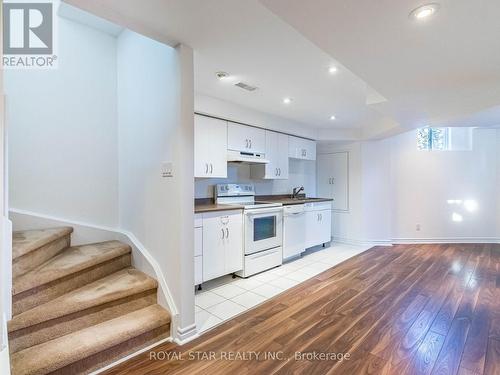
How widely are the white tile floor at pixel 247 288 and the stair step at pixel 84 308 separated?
562 millimetres

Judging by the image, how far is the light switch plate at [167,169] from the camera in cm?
207

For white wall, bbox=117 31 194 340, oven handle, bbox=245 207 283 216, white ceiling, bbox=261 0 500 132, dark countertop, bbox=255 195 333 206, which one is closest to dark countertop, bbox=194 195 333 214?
dark countertop, bbox=255 195 333 206

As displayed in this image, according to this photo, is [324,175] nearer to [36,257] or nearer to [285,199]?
[285,199]

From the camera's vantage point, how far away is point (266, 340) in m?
2.04

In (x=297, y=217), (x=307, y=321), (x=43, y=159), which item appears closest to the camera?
(x=307, y=321)

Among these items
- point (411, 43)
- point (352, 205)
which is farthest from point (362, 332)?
point (352, 205)

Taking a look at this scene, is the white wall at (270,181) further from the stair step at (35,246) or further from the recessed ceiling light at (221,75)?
the stair step at (35,246)

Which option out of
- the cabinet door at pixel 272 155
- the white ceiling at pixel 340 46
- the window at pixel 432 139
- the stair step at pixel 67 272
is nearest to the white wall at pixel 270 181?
the cabinet door at pixel 272 155

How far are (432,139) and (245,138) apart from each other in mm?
4199

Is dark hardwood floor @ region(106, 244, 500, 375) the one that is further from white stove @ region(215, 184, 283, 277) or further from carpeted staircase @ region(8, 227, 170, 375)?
white stove @ region(215, 184, 283, 277)

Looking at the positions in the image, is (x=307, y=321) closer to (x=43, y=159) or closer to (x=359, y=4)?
(x=359, y=4)

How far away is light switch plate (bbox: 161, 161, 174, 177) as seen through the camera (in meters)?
2.07

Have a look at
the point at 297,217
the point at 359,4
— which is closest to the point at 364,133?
the point at 297,217

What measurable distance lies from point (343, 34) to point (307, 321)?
2226mm
